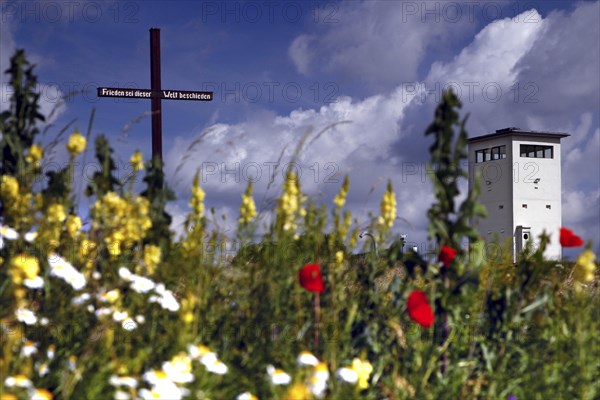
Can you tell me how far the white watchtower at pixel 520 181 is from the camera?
114 ft

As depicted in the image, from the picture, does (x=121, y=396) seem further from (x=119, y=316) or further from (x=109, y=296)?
(x=109, y=296)

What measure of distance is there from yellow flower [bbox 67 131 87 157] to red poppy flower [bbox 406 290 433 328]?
2.33 m

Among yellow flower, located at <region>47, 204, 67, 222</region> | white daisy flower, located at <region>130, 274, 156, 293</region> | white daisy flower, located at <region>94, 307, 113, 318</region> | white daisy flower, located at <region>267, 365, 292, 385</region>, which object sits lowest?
white daisy flower, located at <region>267, 365, 292, 385</region>

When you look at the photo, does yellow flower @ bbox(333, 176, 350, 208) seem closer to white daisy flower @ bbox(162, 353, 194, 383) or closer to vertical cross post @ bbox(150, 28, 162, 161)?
white daisy flower @ bbox(162, 353, 194, 383)

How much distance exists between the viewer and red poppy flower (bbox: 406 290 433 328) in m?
3.90

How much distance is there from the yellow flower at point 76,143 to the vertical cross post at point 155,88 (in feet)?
29.8

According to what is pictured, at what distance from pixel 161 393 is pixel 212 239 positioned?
5.09ft

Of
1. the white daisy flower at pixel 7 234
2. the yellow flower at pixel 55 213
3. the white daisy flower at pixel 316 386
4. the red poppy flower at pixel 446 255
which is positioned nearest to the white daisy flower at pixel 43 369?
the white daisy flower at pixel 7 234

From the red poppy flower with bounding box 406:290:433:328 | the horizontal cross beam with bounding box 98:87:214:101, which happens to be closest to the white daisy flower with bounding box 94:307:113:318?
the red poppy flower with bounding box 406:290:433:328

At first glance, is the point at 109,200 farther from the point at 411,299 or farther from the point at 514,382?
the point at 514,382

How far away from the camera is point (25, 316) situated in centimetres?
384

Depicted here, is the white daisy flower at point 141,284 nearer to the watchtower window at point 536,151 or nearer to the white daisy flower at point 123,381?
the white daisy flower at point 123,381

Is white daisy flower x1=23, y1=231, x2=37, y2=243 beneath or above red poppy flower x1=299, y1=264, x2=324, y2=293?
above

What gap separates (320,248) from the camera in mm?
4531
